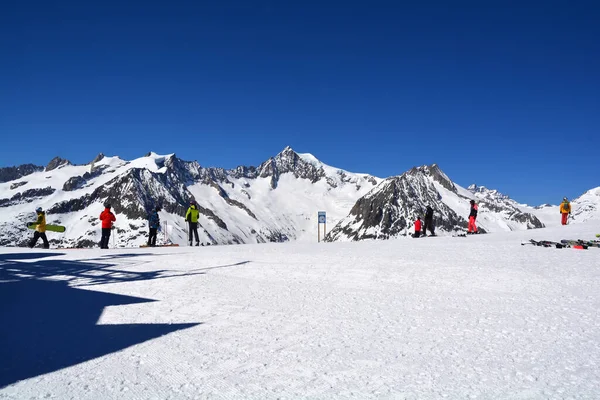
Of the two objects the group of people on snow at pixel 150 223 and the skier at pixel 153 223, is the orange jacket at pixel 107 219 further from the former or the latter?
the skier at pixel 153 223

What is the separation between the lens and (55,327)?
7.21 metres

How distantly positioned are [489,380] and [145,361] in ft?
14.2

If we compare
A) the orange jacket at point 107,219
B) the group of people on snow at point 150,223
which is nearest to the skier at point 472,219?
the group of people on snow at point 150,223

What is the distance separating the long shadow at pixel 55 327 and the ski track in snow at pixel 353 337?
279 mm

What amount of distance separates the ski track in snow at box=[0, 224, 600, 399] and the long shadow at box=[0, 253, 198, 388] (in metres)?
0.28

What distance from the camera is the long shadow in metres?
5.74

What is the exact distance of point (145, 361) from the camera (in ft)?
18.9

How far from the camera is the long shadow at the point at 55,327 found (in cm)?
574

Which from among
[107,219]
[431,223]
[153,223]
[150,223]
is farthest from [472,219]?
[107,219]

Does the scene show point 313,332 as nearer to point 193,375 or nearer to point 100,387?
point 193,375

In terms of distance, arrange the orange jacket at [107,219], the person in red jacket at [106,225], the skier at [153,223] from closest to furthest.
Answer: the person in red jacket at [106,225]
the orange jacket at [107,219]
the skier at [153,223]

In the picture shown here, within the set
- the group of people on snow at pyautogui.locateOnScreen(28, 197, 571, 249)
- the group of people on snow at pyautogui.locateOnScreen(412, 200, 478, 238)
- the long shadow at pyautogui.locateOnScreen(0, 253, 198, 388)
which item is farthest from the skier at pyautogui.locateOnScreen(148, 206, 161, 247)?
the group of people on snow at pyautogui.locateOnScreen(412, 200, 478, 238)

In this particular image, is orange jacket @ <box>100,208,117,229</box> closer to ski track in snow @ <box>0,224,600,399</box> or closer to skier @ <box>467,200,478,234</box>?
ski track in snow @ <box>0,224,600,399</box>

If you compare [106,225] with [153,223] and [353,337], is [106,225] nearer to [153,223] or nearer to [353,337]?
[153,223]
